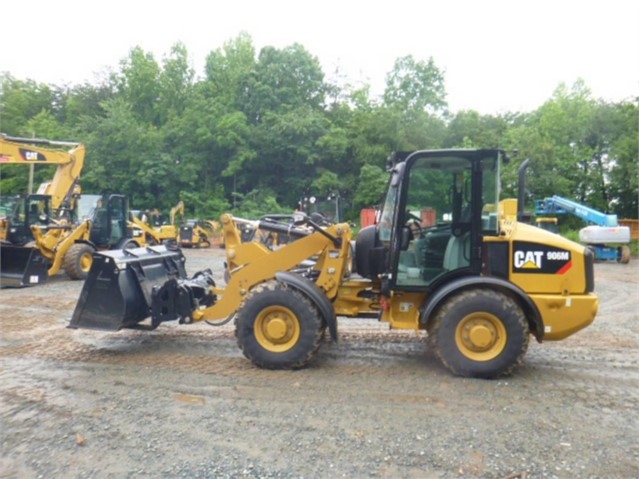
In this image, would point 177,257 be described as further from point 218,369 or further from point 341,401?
point 341,401

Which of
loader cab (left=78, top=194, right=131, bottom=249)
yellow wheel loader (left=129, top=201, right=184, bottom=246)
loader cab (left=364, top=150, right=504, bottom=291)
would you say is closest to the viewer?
loader cab (left=364, top=150, right=504, bottom=291)

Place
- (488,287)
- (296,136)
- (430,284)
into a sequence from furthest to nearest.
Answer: (296,136)
(430,284)
(488,287)

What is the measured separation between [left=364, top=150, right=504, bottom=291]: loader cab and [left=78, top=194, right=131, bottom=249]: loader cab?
32.1 ft

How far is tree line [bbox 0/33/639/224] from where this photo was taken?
80.2 feet

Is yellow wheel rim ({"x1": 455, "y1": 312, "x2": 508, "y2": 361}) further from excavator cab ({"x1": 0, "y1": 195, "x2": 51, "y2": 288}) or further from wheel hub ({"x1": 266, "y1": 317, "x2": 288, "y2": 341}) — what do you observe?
excavator cab ({"x1": 0, "y1": 195, "x2": 51, "y2": 288})

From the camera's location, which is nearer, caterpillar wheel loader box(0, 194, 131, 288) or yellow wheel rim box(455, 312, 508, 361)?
yellow wheel rim box(455, 312, 508, 361)

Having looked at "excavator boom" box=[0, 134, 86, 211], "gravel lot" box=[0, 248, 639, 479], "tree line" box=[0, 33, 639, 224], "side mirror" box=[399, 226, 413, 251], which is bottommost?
"gravel lot" box=[0, 248, 639, 479]

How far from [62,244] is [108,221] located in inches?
63.6

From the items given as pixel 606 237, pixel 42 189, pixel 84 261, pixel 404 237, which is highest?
pixel 42 189

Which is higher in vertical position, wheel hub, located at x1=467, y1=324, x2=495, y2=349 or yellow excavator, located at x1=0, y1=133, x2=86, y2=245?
yellow excavator, located at x1=0, y1=133, x2=86, y2=245

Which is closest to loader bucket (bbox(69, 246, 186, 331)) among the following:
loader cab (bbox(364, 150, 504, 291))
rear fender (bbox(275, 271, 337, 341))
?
rear fender (bbox(275, 271, 337, 341))

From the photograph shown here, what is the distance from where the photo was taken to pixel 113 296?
5.20 metres

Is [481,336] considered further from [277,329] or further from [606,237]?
[606,237]

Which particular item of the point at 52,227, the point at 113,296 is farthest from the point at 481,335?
the point at 52,227
